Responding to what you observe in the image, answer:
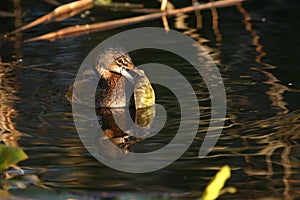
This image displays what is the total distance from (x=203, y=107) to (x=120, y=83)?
43.2 inches

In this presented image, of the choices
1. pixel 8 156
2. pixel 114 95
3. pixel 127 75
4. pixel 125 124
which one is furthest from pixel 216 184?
pixel 127 75

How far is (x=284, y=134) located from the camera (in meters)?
5.41

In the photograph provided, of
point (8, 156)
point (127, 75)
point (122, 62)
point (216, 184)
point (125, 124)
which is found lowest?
point (125, 124)

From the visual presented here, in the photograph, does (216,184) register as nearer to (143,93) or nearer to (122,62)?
(143,93)

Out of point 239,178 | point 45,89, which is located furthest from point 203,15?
point 239,178

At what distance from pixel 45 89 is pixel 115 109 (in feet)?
2.21

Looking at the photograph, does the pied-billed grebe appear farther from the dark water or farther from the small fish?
the dark water

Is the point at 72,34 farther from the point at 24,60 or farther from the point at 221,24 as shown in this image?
the point at 221,24

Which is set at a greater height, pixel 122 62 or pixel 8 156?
pixel 8 156

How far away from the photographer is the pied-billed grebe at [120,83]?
6.52m

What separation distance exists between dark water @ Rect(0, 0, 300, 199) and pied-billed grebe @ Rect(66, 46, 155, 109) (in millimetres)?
201

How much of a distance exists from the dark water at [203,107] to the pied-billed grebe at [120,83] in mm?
201

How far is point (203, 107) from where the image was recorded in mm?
6176

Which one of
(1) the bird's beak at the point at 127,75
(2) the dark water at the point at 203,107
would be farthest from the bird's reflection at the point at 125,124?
(1) the bird's beak at the point at 127,75
